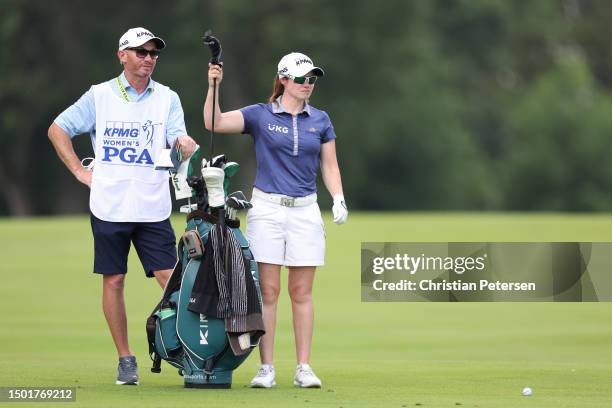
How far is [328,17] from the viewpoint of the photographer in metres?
49.8

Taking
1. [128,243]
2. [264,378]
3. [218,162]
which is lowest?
[264,378]

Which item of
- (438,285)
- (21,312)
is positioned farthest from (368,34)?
(438,285)

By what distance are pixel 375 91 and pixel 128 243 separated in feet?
148

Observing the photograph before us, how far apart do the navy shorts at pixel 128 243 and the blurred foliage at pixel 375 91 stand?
1537 inches

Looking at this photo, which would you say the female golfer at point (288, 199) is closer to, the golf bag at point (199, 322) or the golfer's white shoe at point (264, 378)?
the golfer's white shoe at point (264, 378)

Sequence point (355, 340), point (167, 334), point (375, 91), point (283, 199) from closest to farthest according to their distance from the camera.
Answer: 1. point (167, 334)
2. point (283, 199)
3. point (355, 340)
4. point (375, 91)

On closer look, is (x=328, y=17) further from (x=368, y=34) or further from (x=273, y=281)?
(x=273, y=281)

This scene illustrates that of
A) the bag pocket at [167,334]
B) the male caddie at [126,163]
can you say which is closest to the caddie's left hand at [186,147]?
the male caddie at [126,163]

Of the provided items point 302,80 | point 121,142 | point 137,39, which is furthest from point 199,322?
point 137,39

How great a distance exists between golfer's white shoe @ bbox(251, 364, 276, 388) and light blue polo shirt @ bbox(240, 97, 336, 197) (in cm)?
102

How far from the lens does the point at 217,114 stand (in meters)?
8.83

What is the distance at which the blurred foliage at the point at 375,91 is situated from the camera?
49.6m

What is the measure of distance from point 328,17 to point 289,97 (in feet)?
135

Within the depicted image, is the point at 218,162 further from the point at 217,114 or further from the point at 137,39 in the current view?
the point at 137,39
